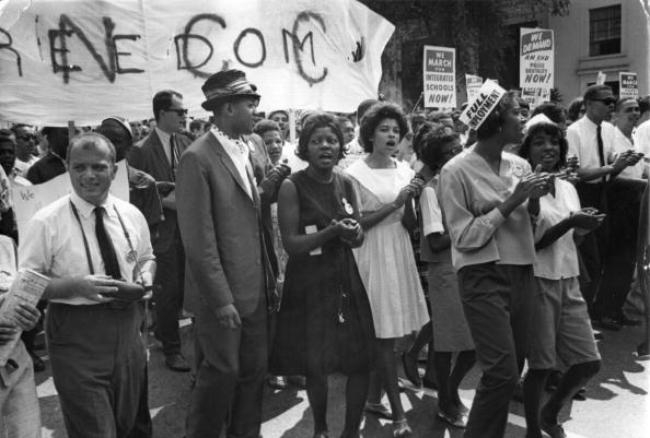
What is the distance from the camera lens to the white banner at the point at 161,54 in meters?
4.79

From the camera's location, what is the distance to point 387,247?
4602mm

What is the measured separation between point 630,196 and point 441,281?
9.96 feet

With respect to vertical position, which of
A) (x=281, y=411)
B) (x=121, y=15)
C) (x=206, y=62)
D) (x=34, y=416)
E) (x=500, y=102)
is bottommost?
(x=281, y=411)

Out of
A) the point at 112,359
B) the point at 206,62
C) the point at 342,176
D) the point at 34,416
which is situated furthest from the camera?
the point at 206,62

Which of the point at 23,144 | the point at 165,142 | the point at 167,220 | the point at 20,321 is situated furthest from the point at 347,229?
the point at 23,144

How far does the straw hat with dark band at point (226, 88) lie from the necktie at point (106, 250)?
0.94 m

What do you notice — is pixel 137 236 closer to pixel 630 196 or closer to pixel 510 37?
pixel 630 196

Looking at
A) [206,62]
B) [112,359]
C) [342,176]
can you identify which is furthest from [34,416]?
[206,62]

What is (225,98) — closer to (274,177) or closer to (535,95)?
(274,177)

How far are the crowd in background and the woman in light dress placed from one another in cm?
1

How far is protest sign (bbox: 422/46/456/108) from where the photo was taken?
10227 mm

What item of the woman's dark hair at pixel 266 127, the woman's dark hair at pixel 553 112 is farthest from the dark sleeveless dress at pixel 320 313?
the woman's dark hair at pixel 553 112

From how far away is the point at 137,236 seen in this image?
3.36m

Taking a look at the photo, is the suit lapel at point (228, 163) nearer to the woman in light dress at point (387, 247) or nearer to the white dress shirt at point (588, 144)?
the woman in light dress at point (387, 247)
